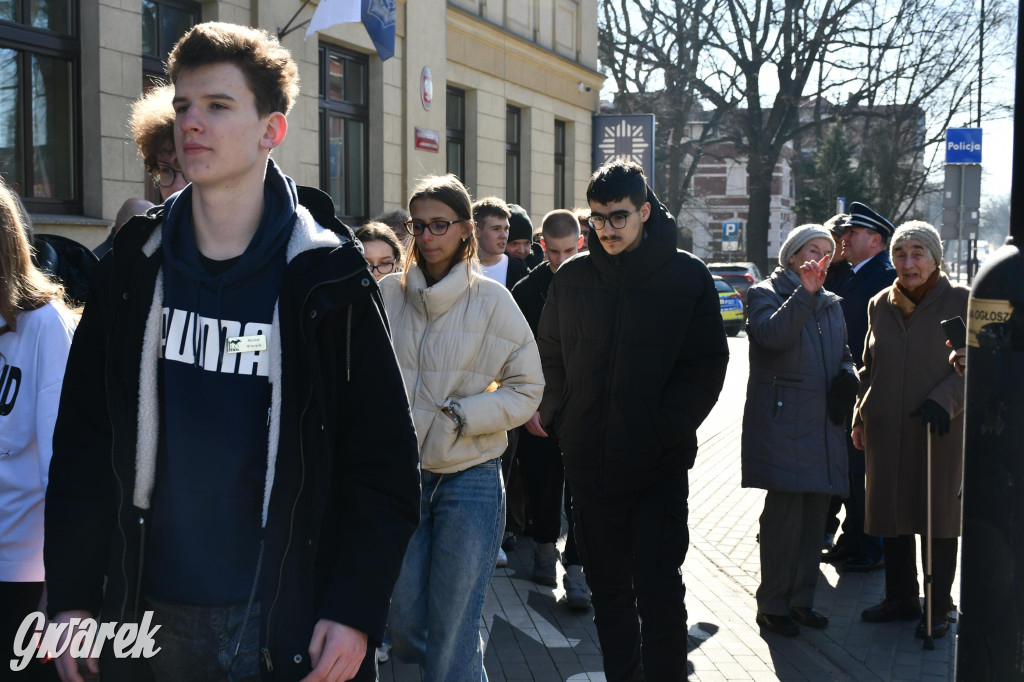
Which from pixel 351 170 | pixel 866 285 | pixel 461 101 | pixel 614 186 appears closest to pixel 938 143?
pixel 461 101

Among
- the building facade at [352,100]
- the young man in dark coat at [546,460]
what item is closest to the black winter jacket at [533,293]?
the young man in dark coat at [546,460]

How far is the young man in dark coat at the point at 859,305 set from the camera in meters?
6.71

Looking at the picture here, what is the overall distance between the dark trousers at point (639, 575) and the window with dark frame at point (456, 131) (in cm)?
1323

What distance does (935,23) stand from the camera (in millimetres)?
33062

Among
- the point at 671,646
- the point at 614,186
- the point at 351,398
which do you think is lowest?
the point at 671,646

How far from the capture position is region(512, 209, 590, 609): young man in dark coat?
6.24 meters

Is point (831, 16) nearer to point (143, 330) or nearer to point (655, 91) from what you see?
point (655, 91)

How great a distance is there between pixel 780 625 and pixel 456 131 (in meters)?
12.8

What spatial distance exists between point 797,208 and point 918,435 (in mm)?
50521

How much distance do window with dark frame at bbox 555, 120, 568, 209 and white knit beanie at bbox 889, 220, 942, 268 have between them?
16.0 m

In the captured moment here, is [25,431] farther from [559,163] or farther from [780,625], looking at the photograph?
[559,163]

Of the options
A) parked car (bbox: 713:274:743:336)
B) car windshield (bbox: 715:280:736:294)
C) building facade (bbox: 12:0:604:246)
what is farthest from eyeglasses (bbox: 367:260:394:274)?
car windshield (bbox: 715:280:736:294)

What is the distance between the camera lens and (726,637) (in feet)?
17.5
